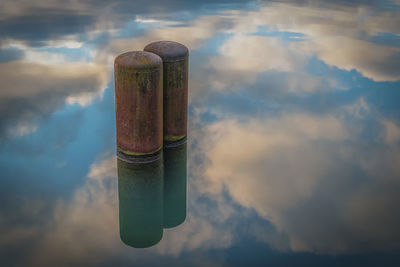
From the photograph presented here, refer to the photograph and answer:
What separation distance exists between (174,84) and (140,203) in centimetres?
170

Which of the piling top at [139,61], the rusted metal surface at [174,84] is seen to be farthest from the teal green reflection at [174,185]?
the piling top at [139,61]

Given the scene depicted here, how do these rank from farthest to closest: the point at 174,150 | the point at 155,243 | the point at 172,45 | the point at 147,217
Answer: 1. the point at 174,150
2. the point at 172,45
3. the point at 147,217
4. the point at 155,243

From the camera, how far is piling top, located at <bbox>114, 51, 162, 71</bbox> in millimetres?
5090

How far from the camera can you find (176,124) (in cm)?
611

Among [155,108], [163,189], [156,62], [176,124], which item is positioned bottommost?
[163,189]

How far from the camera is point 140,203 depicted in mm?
5246

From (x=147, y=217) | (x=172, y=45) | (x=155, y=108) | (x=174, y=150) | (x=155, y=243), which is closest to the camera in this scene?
(x=155, y=243)

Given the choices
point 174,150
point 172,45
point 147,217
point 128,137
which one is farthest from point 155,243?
point 172,45

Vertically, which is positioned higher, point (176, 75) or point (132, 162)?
point (176, 75)

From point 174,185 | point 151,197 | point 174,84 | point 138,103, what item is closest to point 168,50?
point 174,84

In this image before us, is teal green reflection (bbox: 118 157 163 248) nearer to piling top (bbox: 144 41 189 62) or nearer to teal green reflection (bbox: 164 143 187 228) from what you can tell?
teal green reflection (bbox: 164 143 187 228)

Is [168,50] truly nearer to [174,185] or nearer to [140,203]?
[174,185]

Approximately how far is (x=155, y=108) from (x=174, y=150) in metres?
1.06

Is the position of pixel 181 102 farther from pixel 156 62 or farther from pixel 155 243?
pixel 155 243
